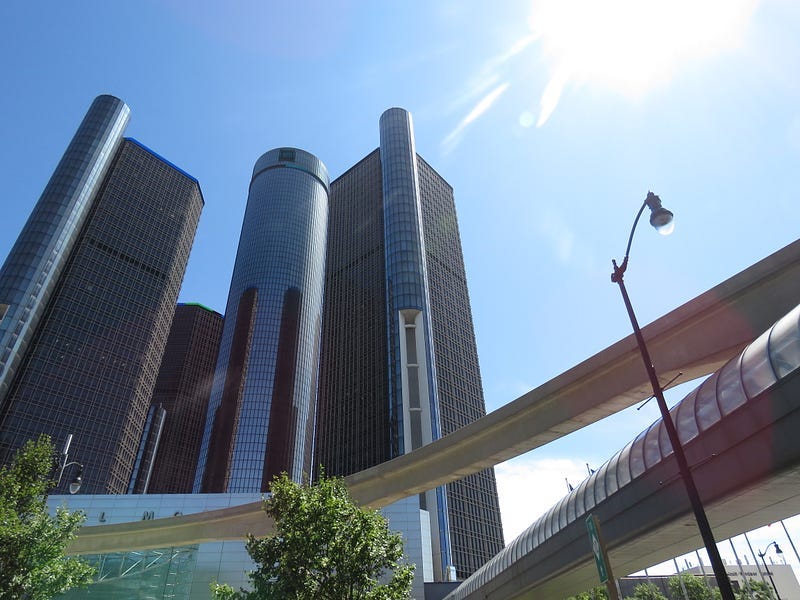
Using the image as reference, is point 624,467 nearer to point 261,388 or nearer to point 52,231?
point 52,231

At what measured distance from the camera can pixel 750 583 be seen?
8038 cm

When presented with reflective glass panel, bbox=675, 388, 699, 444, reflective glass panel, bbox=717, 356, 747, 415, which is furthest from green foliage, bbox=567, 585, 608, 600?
reflective glass panel, bbox=717, 356, 747, 415

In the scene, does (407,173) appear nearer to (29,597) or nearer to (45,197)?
(45,197)

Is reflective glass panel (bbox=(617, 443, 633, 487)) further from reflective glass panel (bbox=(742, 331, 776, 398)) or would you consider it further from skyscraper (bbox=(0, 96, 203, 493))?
skyscraper (bbox=(0, 96, 203, 493))

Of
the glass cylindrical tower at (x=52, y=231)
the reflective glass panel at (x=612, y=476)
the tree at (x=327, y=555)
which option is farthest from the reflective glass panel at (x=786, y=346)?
the glass cylindrical tower at (x=52, y=231)

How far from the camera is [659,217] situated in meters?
13.3

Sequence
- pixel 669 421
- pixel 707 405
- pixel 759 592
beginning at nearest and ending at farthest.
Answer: pixel 669 421 < pixel 707 405 < pixel 759 592

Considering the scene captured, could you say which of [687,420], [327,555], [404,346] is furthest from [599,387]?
[404,346]

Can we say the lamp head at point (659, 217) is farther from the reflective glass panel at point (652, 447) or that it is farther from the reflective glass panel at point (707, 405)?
the reflective glass panel at point (652, 447)

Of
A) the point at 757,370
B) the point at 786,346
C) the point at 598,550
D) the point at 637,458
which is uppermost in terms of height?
the point at 786,346

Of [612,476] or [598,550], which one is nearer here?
[598,550]

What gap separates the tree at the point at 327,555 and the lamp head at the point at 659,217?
53.2ft

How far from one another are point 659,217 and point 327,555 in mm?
17591

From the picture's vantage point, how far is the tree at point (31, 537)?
22562 millimetres
